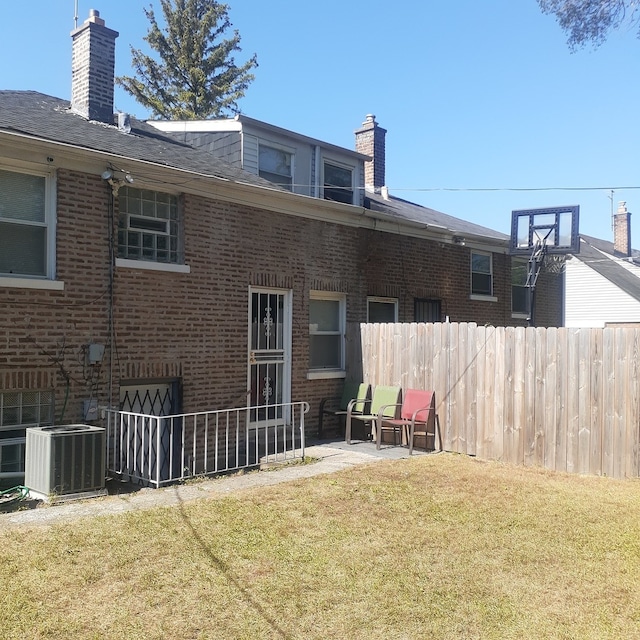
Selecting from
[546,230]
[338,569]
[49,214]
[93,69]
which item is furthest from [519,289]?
[338,569]

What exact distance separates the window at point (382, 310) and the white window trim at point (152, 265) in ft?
15.8

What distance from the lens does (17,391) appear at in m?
8.12

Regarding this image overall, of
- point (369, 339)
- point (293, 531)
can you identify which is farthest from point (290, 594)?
point (369, 339)

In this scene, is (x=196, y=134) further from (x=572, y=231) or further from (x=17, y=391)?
(x=572, y=231)

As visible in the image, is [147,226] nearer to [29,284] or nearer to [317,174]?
[29,284]

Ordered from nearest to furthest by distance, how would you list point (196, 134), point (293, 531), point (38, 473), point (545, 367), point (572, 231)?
1. point (293, 531)
2. point (38, 473)
3. point (545, 367)
4. point (196, 134)
5. point (572, 231)

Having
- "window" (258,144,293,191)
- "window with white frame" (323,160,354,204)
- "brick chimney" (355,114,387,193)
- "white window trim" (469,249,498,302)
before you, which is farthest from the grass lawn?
"brick chimney" (355,114,387,193)

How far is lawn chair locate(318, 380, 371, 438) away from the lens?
1188 cm

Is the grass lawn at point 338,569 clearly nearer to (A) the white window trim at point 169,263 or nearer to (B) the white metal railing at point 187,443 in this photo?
(B) the white metal railing at point 187,443

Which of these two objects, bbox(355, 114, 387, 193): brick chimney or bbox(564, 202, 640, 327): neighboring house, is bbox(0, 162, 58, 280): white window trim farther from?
bbox(564, 202, 640, 327): neighboring house

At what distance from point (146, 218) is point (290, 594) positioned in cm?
644

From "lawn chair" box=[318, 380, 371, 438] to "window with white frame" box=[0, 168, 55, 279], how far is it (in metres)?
5.62

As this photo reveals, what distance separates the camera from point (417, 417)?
425 inches

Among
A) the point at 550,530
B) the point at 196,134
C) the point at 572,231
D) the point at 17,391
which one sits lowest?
the point at 550,530
